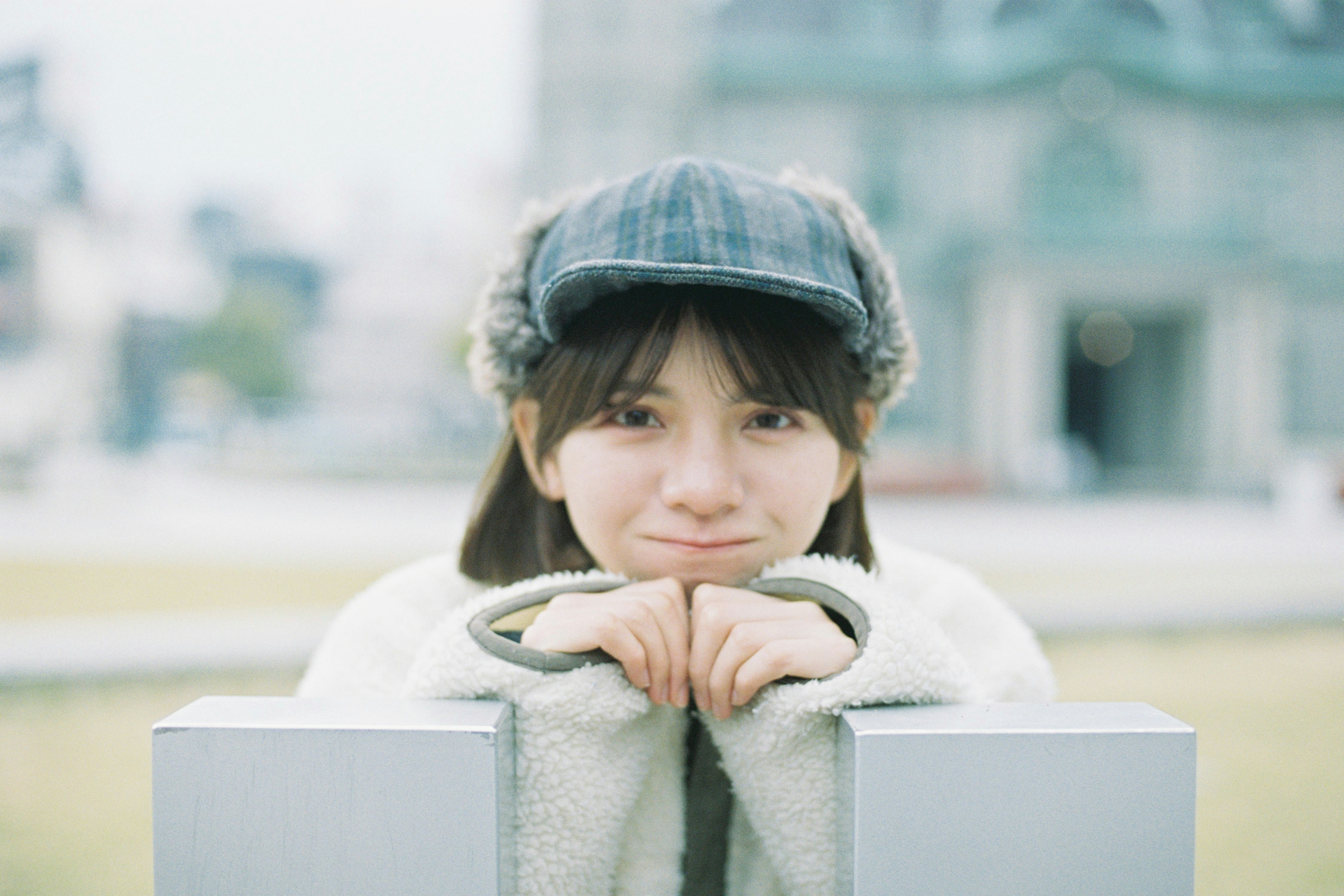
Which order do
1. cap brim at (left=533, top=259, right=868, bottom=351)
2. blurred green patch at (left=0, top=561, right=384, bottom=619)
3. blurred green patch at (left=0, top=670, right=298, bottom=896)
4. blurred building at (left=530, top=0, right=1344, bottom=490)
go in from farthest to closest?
blurred building at (left=530, top=0, right=1344, bottom=490) → blurred green patch at (left=0, top=561, right=384, bottom=619) → blurred green patch at (left=0, top=670, right=298, bottom=896) → cap brim at (left=533, top=259, right=868, bottom=351)

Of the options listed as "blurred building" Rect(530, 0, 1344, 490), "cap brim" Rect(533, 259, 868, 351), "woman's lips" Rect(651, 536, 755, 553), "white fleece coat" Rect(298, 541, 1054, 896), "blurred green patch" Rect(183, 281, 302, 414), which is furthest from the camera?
"blurred green patch" Rect(183, 281, 302, 414)

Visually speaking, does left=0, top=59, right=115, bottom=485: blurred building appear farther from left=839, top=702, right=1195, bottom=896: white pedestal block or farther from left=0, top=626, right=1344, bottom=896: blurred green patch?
left=839, top=702, right=1195, bottom=896: white pedestal block

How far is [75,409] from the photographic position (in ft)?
82.2

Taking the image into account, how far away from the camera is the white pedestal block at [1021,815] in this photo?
69 cm

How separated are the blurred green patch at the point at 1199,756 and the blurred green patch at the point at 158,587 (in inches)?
73.6

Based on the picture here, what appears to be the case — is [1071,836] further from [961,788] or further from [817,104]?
[817,104]

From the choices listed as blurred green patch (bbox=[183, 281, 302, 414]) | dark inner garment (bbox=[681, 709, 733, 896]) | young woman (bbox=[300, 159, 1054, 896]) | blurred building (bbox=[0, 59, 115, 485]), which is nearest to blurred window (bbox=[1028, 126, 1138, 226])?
young woman (bbox=[300, 159, 1054, 896])

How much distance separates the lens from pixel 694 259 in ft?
3.16

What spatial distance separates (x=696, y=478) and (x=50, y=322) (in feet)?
99.5

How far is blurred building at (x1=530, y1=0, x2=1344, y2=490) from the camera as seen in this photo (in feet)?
57.5


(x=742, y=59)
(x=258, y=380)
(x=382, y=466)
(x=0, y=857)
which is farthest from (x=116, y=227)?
(x=0, y=857)

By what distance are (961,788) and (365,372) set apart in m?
54.9

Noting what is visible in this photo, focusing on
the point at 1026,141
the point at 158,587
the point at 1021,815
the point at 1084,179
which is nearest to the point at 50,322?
the point at 158,587

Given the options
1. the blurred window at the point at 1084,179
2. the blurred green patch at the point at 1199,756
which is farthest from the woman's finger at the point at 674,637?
the blurred window at the point at 1084,179
